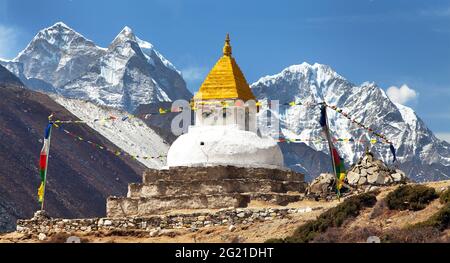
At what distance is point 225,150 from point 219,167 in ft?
4.48

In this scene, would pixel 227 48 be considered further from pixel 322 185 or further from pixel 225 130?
pixel 322 185

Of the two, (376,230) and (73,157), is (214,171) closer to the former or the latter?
(376,230)

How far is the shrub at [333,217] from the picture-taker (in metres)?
29.5

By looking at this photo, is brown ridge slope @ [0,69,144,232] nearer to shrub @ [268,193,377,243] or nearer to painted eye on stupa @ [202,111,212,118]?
painted eye on stupa @ [202,111,212,118]

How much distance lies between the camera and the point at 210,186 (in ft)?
137

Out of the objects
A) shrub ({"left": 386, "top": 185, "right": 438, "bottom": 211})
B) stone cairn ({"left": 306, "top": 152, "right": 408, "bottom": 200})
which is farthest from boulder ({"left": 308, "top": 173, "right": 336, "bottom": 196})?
shrub ({"left": 386, "top": 185, "right": 438, "bottom": 211})

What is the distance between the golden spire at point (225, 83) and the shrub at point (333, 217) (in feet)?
47.3

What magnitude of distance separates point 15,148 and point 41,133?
32.4ft

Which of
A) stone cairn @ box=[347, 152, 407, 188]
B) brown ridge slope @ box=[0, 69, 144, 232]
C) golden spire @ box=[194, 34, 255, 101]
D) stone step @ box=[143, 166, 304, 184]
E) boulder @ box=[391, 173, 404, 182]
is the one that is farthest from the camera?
brown ridge slope @ box=[0, 69, 144, 232]

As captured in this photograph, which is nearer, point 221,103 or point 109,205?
point 109,205

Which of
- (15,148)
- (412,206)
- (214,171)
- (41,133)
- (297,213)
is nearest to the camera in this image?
(412,206)

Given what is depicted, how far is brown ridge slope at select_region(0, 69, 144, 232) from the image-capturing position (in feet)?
332
